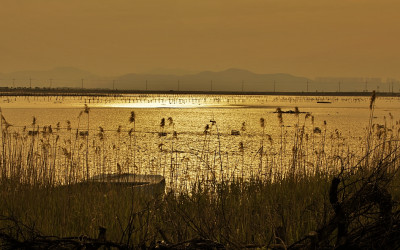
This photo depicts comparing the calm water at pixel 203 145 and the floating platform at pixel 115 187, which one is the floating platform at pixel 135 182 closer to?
the floating platform at pixel 115 187

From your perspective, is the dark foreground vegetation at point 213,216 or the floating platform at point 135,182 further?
the floating platform at point 135,182

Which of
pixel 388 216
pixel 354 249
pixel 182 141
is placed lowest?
pixel 182 141

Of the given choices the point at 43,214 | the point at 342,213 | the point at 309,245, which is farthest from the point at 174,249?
the point at 43,214

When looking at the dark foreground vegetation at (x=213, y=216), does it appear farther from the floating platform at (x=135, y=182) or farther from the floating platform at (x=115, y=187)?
the floating platform at (x=135, y=182)

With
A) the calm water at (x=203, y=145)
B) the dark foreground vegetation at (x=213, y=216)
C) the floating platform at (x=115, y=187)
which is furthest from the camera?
the calm water at (x=203, y=145)

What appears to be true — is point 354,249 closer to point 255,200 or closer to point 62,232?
point 62,232

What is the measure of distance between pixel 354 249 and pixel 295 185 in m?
7.51

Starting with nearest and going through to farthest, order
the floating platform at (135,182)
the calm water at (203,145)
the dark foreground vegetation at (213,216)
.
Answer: the dark foreground vegetation at (213,216) → the floating platform at (135,182) → the calm water at (203,145)

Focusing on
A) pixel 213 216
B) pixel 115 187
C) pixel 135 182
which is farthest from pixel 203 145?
pixel 213 216

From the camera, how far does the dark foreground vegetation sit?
3201 millimetres

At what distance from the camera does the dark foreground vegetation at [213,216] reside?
3.20m

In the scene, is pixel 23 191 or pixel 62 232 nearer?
pixel 62 232

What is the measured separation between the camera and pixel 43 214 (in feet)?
27.1

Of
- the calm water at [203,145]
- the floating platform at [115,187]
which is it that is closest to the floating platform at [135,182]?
the floating platform at [115,187]
